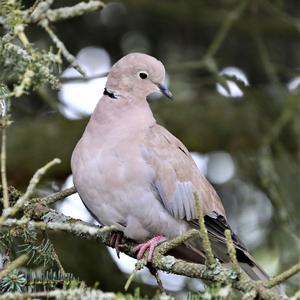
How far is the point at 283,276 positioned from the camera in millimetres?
1758

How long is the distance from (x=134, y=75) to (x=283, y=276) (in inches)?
60.0

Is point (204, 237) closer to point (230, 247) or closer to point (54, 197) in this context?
point (230, 247)

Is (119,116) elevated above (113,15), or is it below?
below

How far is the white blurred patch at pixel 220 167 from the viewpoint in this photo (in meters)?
4.75

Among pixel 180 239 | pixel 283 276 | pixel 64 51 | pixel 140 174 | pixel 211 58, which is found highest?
pixel 211 58

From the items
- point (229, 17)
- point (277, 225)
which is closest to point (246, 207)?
point (277, 225)

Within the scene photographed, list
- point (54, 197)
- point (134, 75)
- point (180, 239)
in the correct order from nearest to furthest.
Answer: point (180, 239)
point (54, 197)
point (134, 75)

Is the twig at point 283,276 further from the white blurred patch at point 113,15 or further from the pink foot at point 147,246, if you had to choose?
the white blurred patch at point 113,15

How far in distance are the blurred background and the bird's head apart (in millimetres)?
925

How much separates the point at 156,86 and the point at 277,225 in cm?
166

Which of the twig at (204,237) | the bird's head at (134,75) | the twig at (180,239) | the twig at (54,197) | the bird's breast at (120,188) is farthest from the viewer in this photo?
the bird's head at (134,75)

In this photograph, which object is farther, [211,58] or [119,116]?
[211,58]

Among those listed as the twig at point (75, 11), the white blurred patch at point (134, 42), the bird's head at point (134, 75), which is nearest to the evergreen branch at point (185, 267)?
the twig at point (75, 11)

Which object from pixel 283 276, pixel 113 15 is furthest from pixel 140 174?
pixel 113 15
